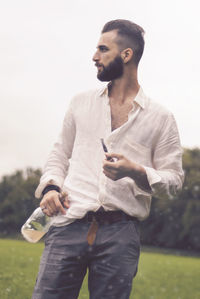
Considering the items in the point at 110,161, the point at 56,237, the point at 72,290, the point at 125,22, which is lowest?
the point at 72,290

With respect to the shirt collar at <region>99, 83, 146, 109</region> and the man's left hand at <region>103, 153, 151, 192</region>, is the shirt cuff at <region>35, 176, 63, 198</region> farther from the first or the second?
the shirt collar at <region>99, 83, 146, 109</region>

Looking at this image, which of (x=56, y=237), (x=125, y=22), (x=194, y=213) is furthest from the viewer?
(x=194, y=213)

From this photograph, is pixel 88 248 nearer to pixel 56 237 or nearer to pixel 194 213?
pixel 56 237

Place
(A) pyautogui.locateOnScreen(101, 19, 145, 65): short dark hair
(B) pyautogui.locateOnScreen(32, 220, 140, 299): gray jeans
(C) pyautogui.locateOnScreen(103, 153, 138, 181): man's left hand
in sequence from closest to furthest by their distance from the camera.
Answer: (C) pyautogui.locateOnScreen(103, 153, 138, 181): man's left hand → (B) pyautogui.locateOnScreen(32, 220, 140, 299): gray jeans → (A) pyautogui.locateOnScreen(101, 19, 145, 65): short dark hair

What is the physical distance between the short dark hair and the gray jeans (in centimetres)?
105

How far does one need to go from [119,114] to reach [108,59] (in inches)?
13.1

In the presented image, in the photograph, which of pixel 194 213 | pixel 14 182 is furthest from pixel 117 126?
pixel 14 182

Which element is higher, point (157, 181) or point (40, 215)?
point (157, 181)

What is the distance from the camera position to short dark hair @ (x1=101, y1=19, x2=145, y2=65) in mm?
3131

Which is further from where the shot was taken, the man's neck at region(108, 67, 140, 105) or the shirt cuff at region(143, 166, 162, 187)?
the man's neck at region(108, 67, 140, 105)

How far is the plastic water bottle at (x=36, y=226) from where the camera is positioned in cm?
302

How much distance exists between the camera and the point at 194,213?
58.8 metres

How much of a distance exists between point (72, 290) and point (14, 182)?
301ft

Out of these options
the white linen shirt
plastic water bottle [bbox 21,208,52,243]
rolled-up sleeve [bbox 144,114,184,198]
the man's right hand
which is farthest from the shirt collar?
plastic water bottle [bbox 21,208,52,243]
